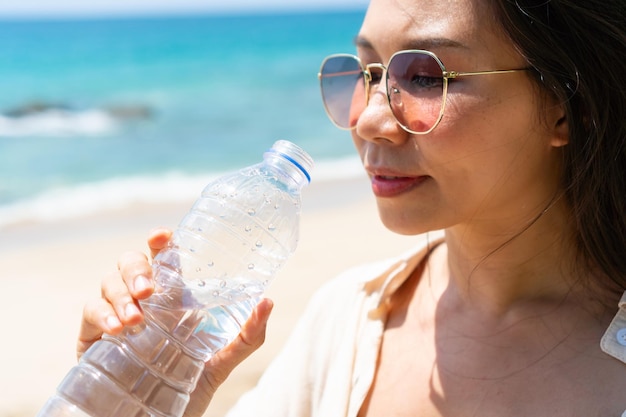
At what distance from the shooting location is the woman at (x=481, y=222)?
6.32ft

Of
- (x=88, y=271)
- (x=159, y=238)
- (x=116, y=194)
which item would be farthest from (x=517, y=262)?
(x=116, y=194)

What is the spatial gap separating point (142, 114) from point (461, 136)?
1732 centimetres

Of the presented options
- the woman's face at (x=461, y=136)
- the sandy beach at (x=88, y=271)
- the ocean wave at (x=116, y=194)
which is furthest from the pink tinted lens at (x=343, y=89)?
the ocean wave at (x=116, y=194)

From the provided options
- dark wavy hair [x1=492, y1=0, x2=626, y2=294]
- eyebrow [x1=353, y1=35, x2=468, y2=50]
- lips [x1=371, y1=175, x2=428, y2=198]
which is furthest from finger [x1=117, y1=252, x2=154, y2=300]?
dark wavy hair [x1=492, y1=0, x2=626, y2=294]

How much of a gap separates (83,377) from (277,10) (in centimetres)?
5968

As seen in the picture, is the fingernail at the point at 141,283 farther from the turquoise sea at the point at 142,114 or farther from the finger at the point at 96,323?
the turquoise sea at the point at 142,114

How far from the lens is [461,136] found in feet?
6.49

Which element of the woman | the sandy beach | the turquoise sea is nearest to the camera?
the woman

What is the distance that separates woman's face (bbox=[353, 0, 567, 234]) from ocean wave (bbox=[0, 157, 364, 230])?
7.42 meters

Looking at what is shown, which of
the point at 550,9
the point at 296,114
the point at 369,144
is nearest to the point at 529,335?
the point at 369,144

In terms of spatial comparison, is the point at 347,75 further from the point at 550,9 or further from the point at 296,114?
the point at 296,114

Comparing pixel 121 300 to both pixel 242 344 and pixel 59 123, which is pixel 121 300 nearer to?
pixel 242 344

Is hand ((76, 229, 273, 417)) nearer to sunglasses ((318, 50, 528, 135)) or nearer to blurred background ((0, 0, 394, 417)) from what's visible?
sunglasses ((318, 50, 528, 135))

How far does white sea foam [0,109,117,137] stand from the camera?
624 inches
